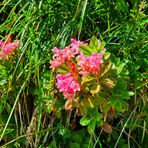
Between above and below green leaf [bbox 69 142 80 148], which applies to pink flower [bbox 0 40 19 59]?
above

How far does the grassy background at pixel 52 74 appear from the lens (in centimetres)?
174

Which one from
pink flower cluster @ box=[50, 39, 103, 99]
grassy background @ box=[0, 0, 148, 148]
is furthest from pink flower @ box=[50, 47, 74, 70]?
grassy background @ box=[0, 0, 148, 148]

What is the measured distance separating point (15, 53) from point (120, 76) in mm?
467

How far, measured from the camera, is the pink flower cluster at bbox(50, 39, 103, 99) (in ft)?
5.08

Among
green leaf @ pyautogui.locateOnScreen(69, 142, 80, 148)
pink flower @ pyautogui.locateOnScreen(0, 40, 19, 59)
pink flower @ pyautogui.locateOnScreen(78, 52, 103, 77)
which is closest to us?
pink flower @ pyautogui.locateOnScreen(78, 52, 103, 77)

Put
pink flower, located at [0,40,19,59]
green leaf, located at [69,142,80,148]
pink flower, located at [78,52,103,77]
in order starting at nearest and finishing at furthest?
pink flower, located at [78,52,103,77] → green leaf, located at [69,142,80,148] → pink flower, located at [0,40,19,59]

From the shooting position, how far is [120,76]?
162 cm

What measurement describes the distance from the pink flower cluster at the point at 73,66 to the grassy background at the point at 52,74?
12cm

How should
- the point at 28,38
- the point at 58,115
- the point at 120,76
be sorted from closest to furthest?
the point at 120,76
the point at 58,115
the point at 28,38

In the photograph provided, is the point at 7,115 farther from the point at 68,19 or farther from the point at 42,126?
the point at 68,19

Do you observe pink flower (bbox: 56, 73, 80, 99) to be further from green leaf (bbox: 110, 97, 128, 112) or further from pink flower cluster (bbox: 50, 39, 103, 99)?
green leaf (bbox: 110, 97, 128, 112)

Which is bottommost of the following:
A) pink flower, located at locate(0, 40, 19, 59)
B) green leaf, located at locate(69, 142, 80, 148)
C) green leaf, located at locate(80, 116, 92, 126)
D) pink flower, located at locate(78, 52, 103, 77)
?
green leaf, located at locate(69, 142, 80, 148)

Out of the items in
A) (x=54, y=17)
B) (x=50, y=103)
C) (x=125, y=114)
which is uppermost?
(x=54, y=17)

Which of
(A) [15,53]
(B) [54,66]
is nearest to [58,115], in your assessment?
(B) [54,66]
